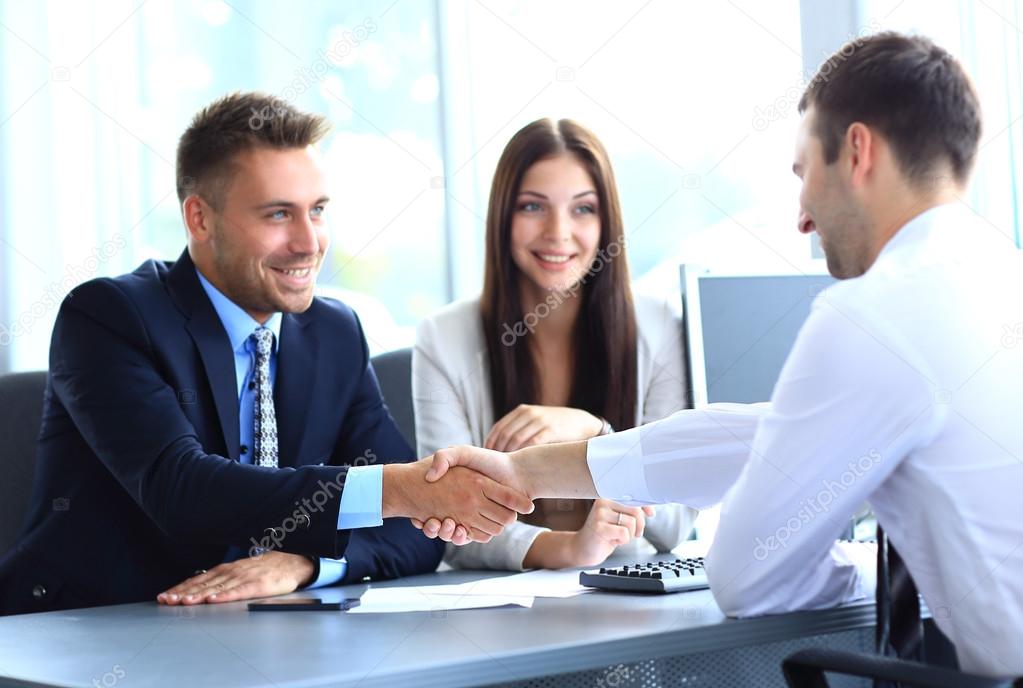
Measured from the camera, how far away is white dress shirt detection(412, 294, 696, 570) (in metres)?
2.47

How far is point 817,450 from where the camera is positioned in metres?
1.30

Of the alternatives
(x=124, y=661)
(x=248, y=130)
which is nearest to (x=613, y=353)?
(x=248, y=130)

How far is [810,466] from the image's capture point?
1.30 metres

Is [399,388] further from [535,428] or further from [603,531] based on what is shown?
[603,531]

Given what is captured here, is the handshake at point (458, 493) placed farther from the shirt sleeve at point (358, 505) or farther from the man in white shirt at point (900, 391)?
the man in white shirt at point (900, 391)

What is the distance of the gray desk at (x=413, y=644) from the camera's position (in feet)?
3.83

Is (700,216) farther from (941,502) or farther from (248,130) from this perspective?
(941,502)

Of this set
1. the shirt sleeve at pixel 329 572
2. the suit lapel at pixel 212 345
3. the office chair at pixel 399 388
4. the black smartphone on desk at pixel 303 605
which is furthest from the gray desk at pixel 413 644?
the office chair at pixel 399 388

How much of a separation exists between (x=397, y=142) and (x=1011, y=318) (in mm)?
2564

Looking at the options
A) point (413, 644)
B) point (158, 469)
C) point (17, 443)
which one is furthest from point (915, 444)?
point (17, 443)

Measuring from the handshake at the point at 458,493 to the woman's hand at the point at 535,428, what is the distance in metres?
0.23

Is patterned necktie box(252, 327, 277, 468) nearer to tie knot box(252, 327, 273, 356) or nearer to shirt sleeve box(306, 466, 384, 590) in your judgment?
tie knot box(252, 327, 273, 356)

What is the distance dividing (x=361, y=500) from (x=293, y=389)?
1.35 feet

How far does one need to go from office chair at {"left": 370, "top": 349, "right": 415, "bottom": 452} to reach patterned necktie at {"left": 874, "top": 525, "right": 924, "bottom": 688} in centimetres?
169
